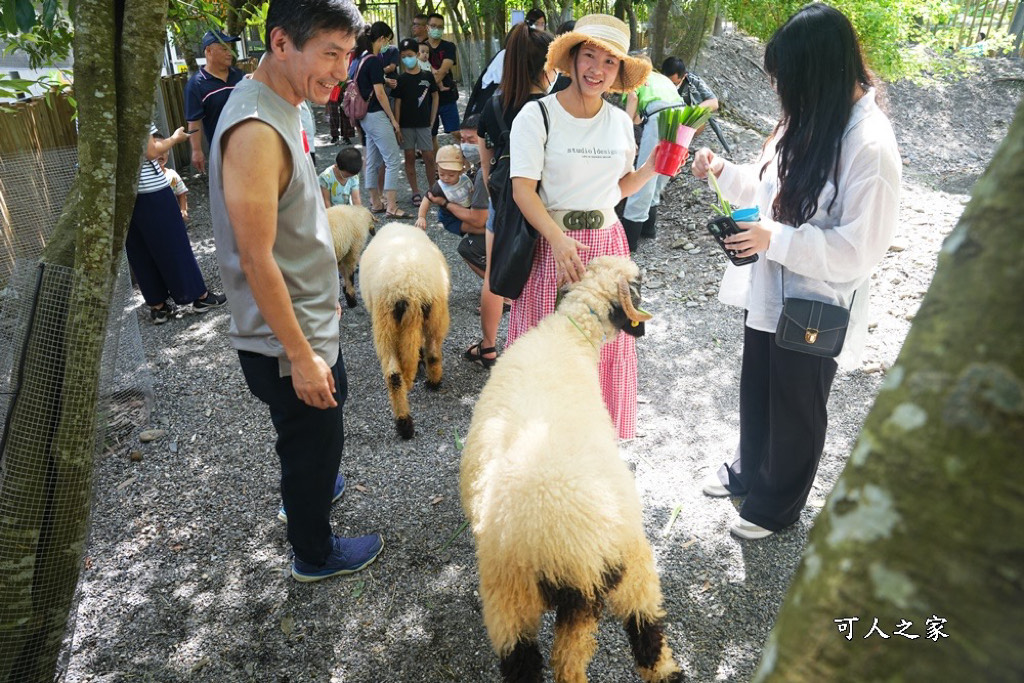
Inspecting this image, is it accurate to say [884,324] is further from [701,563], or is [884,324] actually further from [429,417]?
[429,417]

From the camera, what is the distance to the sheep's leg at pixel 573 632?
1.95 m

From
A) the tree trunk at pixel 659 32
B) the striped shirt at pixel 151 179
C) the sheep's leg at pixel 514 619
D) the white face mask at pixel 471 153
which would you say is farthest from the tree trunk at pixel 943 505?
the tree trunk at pixel 659 32

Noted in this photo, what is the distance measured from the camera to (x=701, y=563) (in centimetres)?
295

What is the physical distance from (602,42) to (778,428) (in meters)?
1.98

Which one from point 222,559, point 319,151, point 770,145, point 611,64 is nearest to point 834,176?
point 770,145

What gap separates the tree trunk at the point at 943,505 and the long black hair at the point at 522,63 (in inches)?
146

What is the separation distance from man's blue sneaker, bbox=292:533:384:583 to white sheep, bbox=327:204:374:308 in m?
3.22

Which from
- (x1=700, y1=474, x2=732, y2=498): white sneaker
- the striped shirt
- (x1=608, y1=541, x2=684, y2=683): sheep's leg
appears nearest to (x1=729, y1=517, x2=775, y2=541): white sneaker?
(x1=700, y1=474, x2=732, y2=498): white sneaker

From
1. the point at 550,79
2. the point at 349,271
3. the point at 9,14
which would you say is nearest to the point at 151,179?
the point at 349,271

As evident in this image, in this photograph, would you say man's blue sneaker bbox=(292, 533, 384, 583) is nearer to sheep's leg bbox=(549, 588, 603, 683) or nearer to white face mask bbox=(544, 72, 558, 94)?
sheep's leg bbox=(549, 588, 603, 683)

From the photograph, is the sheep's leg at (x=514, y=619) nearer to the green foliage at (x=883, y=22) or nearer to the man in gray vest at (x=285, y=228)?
the man in gray vest at (x=285, y=228)

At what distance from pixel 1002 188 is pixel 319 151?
12.6 meters

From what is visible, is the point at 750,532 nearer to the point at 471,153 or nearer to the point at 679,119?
the point at 679,119

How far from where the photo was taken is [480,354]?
15.8 feet
